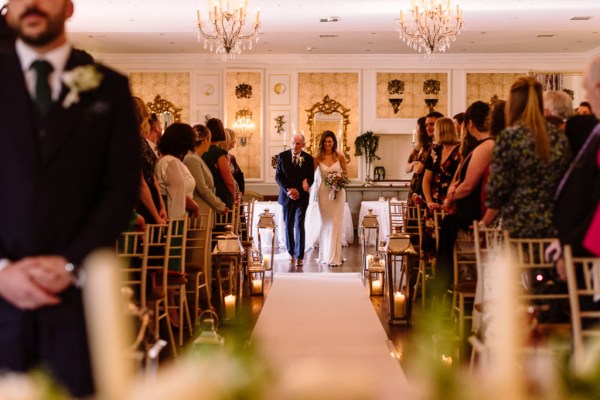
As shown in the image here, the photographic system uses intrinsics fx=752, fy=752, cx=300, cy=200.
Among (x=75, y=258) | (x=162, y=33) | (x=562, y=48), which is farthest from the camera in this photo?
(x=562, y=48)

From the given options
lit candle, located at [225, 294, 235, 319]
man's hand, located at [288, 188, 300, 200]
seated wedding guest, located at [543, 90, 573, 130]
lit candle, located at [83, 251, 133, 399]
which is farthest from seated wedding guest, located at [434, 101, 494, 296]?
lit candle, located at [83, 251, 133, 399]

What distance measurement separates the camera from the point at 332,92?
16.7 meters

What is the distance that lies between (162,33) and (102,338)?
541 inches

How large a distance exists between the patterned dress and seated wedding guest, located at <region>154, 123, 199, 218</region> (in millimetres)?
2691

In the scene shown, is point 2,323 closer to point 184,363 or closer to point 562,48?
point 184,363

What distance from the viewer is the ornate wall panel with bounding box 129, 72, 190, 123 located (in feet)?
54.7

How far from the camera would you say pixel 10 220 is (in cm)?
186

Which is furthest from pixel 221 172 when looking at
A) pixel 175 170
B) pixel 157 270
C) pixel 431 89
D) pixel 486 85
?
pixel 486 85

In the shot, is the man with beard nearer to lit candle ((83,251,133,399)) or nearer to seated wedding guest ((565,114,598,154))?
lit candle ((83,251,133,399))

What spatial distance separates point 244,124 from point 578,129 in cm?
1284

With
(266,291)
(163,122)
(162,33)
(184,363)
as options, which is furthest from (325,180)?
A: (184,363)

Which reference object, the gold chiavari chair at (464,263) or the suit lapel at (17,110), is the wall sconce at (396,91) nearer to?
the gold chiavari chair at (464,263)

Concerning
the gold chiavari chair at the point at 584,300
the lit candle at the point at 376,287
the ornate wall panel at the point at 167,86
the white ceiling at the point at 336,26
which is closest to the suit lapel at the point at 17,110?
the gold chiavari chair at the point at 584,300

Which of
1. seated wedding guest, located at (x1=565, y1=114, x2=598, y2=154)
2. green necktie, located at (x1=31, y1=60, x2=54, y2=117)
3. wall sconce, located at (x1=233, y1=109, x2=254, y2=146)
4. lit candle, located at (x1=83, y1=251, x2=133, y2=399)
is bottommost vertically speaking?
lit candle, located at (x1=83, y1=251, x2=133, y2=399)
